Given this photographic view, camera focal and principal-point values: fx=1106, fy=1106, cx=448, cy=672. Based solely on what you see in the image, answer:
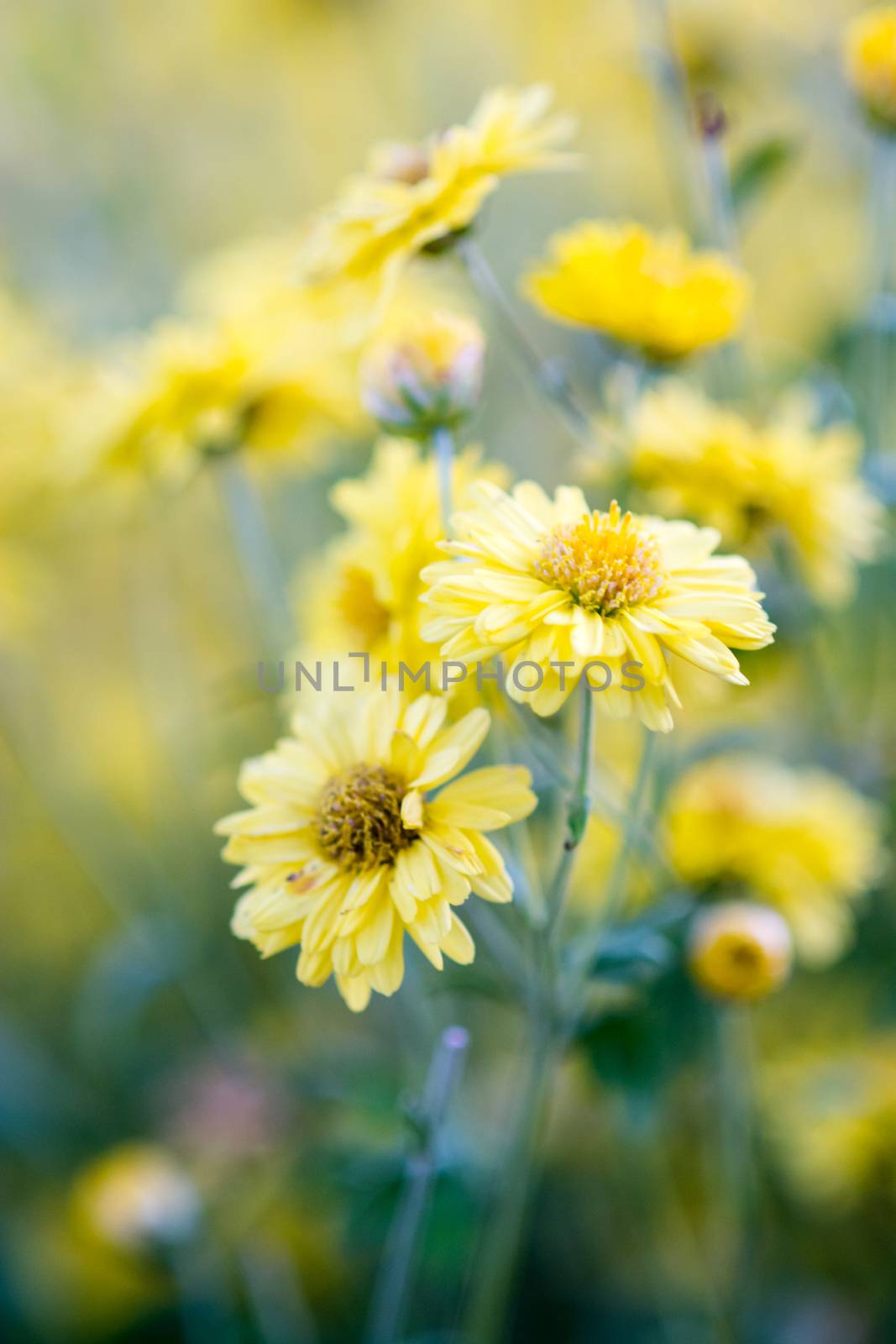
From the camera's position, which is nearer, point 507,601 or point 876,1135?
point 507,601

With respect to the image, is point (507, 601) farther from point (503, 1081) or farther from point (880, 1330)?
point (880, 1330)

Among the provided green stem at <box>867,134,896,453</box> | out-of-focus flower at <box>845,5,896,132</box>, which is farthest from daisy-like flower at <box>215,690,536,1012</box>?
out-of-focus flower at <box>845,5,896,132</box>

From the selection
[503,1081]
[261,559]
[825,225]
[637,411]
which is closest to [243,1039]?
[503,1081]

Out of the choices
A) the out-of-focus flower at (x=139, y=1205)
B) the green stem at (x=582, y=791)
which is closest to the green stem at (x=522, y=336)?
the green stem at (x=582, y=791)

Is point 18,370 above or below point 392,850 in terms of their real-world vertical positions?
above

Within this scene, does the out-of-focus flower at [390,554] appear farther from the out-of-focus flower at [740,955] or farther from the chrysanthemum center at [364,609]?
the out-of-focus flower at [740,955]
